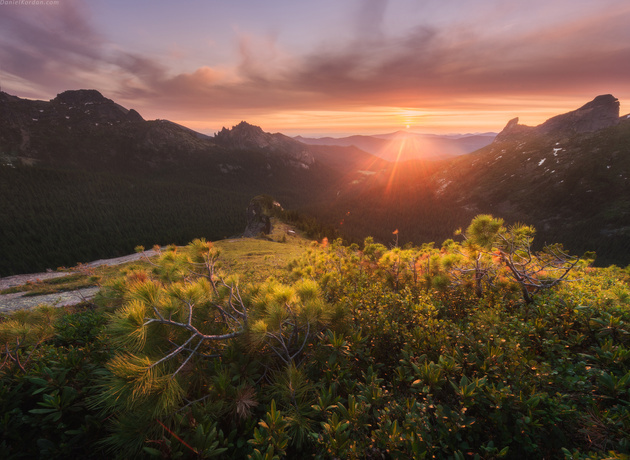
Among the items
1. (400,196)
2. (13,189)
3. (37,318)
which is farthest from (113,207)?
(400,196)

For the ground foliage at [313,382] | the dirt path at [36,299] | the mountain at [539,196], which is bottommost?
the mountain at [539,196]

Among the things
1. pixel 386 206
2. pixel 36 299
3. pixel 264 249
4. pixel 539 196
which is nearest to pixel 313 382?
pixel 36 299

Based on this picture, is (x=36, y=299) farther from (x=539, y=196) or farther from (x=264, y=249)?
(x=539, y=196)

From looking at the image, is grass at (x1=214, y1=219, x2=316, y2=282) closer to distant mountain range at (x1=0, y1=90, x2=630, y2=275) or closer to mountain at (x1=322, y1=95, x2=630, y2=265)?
distant mountain range at (x1=0, y1=90, x2=630, y2=275)

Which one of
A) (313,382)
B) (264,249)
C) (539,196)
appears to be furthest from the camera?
(539,196)

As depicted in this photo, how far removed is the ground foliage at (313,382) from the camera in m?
2.40

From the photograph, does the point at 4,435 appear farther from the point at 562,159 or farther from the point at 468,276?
the point at 562,159

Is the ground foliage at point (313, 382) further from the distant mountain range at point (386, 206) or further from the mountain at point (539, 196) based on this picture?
the mountain at point (539, 196)

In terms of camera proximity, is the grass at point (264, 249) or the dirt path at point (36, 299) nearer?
the dirt path at point (36, 299)

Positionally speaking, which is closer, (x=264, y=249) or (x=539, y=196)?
(x=264, y=249)

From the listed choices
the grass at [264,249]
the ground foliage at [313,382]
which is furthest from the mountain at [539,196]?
the ground foliage at [313,382]

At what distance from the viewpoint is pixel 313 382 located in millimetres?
3320

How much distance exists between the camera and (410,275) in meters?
7.51

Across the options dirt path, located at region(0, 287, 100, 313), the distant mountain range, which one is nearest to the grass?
dirt path, located at region(0, 287, 100, 313)
